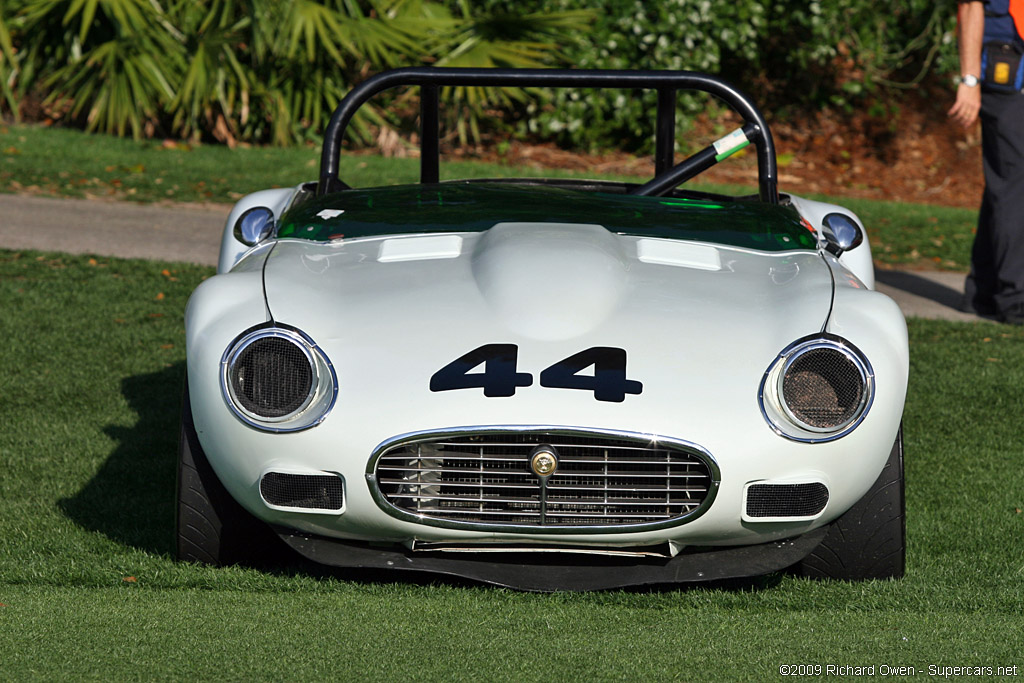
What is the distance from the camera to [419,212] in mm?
3523

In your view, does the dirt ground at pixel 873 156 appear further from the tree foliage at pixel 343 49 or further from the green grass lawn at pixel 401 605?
the green grass lawn at pixel 401 605

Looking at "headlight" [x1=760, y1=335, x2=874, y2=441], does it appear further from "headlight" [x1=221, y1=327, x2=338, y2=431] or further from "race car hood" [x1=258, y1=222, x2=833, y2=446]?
"headlight" [x1=221, y1=327, x2=338, y2=431]

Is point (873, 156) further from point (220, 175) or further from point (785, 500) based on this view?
point (785, 500)

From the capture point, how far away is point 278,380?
2.75m

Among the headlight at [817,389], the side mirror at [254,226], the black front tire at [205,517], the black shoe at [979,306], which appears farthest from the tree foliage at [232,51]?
the headlight at [817,389]

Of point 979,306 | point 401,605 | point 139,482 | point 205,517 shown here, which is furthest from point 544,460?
point 979,306

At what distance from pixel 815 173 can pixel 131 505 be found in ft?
37.2

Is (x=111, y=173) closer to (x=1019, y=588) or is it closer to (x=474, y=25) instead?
(x=474, y=25)

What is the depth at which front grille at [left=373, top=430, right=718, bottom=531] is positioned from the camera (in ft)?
8.74

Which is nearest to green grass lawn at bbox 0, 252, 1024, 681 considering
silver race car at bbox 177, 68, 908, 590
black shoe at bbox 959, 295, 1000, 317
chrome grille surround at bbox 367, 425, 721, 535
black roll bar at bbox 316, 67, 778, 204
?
silver race car at bbox 177, 68, 908, 590

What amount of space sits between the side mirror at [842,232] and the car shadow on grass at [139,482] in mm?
2051

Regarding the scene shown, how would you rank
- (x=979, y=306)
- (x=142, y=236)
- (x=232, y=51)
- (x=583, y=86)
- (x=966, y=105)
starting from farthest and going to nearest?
(x=232, y=51), (x=142, y=236), (x=979, y=306), (x=966, y=105), (x=583, y=86)

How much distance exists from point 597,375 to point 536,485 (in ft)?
0.89

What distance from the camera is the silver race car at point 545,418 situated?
2660 mm
